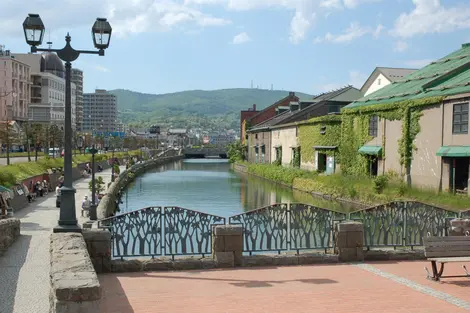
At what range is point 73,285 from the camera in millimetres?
6223

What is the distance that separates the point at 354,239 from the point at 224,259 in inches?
119

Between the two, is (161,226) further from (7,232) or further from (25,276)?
(7,232)

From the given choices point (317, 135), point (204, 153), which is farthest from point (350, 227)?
point (204, 153)

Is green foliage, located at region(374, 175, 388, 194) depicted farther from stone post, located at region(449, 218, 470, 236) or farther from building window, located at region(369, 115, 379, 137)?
stone post, located at region(449, 218, 470, 236)

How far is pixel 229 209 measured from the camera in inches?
1524

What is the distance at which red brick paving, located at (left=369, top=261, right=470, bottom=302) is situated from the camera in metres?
9.64

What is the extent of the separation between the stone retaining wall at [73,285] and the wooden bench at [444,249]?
20.5ft

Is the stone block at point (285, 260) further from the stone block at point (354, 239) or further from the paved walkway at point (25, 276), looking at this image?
the paved walkway at point (25, 276)

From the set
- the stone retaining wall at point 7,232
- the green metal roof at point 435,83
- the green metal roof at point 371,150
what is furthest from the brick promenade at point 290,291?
the green metal roof at point 371,150

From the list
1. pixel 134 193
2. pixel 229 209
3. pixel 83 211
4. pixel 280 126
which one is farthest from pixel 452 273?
pixel 280 126

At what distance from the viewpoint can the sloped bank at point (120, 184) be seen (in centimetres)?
3019

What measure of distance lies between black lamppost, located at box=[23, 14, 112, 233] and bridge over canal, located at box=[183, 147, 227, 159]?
129 metres

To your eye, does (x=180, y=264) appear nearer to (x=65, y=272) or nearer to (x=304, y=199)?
(x=65, y=272)

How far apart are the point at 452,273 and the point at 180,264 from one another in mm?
5605
